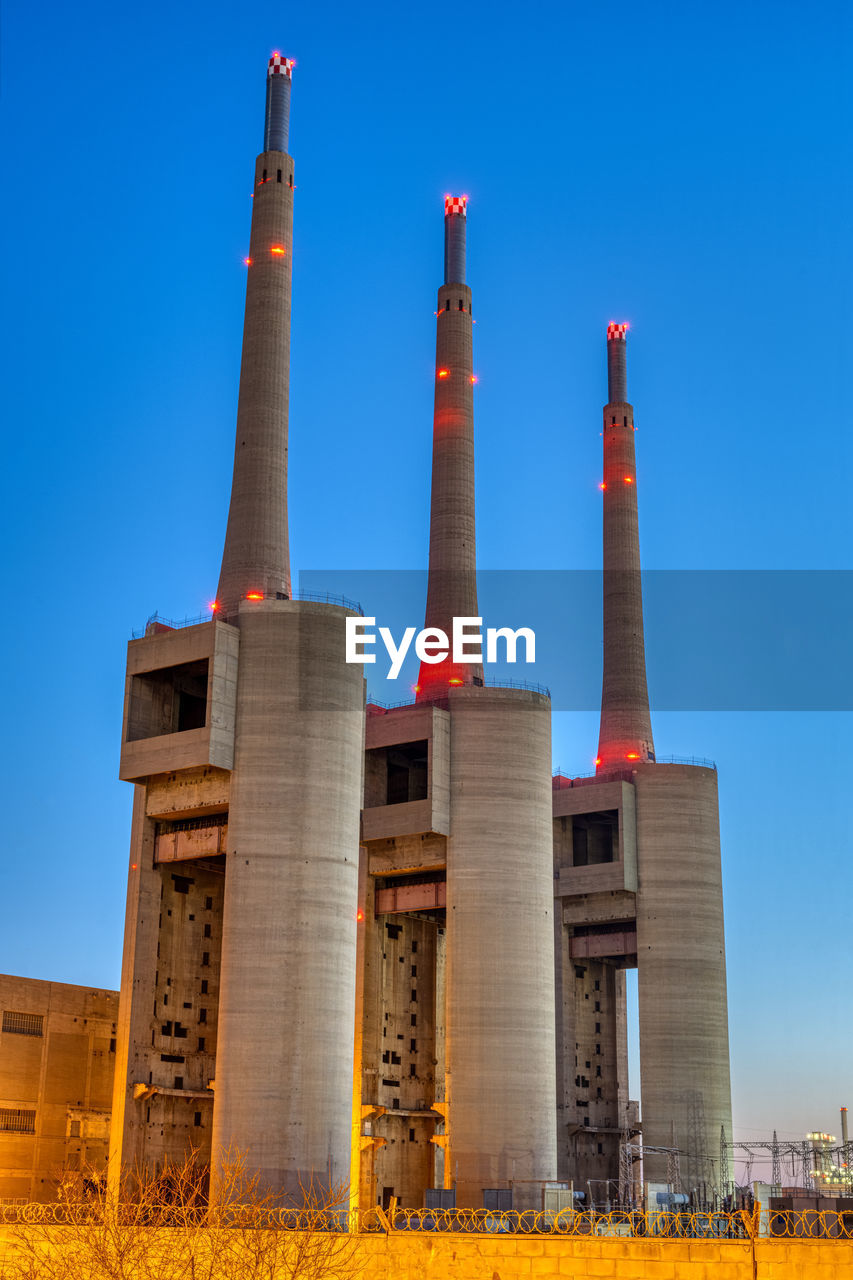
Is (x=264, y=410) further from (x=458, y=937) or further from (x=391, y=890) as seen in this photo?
(x=458, y=937)

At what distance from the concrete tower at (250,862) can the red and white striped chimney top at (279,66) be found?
16160 millimetres

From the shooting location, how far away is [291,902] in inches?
2571

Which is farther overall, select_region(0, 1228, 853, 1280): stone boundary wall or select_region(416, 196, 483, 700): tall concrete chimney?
select_region(416, 196, 483, 700): tall concrete chimney

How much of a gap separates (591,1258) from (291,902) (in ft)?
120

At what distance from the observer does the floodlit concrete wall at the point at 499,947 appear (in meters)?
74.4

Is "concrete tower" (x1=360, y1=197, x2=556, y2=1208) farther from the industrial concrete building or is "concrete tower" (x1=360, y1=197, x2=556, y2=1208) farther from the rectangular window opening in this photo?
the rectangular window opening

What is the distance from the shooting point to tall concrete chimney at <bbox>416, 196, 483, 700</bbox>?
89688 millimetres

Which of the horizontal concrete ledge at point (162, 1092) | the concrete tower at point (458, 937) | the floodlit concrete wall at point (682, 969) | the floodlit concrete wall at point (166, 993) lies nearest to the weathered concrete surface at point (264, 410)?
the floodlit concrete wall at point (166, 993)

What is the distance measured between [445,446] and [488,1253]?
224 ft

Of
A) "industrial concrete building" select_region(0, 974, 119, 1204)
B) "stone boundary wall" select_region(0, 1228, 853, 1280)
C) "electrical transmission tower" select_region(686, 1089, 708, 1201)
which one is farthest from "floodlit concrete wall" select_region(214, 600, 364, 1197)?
"stone boundary wall" select_region(0, 1228, 853, 1280)

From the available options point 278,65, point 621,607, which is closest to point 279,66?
point 278,65

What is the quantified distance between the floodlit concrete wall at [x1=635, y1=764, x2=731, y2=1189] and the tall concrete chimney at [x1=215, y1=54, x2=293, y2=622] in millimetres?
30531

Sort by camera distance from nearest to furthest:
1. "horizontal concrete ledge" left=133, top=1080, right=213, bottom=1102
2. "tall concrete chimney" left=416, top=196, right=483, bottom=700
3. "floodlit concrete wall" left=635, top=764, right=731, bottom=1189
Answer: "horizontal concrete ledge" left=133, top=1080, right=213, bottom=1102
"floodlit concrete wall" left=635, top=764, right=731, bottom=1189
"tall concrete chimney" left=416, top=196, right=483, bottom=700

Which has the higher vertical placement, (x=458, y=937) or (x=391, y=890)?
(x=391, y=890)
